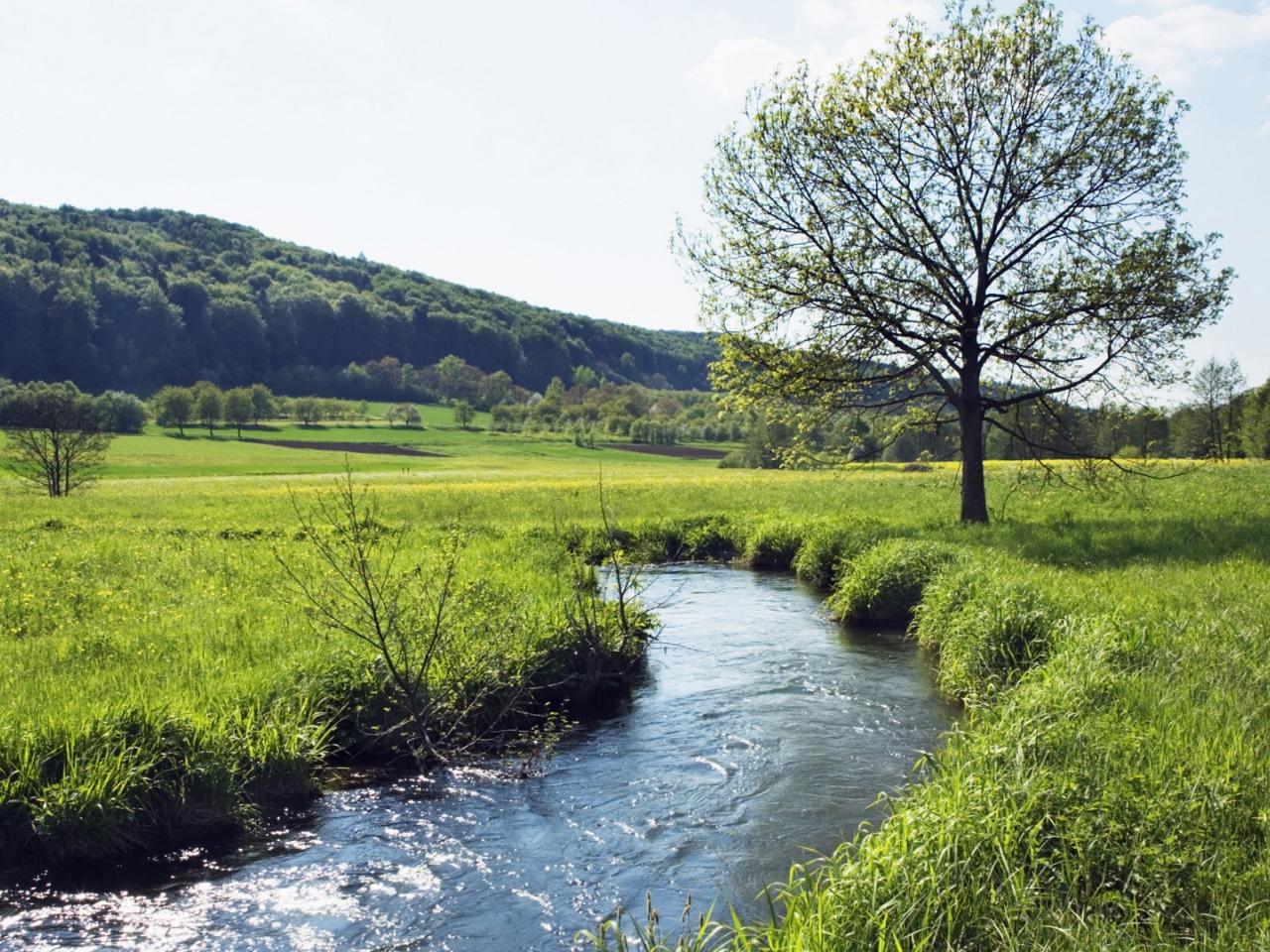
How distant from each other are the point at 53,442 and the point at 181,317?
411 feet

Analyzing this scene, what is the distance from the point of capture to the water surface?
640cm

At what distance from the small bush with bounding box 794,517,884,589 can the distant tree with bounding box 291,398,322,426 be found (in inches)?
4374

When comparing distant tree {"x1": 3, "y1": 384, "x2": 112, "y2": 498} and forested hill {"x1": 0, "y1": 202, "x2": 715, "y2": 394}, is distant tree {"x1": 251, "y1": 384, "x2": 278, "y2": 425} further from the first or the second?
distant tree {"x1": 3, "y1": 384, "x2": 112, "y2": 498}

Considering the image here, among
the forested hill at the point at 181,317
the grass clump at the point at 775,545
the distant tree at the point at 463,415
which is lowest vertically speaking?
the grass clump at the point at 775,545

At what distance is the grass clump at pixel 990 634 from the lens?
35.5 feet

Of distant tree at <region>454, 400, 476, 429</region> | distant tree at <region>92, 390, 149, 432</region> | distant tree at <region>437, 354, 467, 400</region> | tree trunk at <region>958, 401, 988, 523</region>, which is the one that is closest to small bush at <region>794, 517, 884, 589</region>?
tree trunk at <region>958, 401, 988, 523</region>

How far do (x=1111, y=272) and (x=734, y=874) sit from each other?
16964mm

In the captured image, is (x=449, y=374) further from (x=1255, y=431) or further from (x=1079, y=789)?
(x=1079, y=789)

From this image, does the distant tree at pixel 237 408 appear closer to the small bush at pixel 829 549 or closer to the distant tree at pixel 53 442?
the distant tree at pixel 53 442

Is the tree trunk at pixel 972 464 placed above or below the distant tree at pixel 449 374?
below

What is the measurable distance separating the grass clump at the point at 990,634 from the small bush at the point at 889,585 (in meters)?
2.28

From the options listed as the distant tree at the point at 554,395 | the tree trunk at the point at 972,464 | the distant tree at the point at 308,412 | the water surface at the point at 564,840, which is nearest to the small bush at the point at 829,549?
the tree trunk at the point at 972,464

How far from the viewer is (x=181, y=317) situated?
514ft

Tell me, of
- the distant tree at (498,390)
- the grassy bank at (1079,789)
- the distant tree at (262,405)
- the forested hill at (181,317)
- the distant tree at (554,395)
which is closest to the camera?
the grassy bank at (1079,789)
